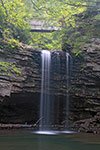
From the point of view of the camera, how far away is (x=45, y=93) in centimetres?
1490

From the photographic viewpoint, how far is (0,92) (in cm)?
1289

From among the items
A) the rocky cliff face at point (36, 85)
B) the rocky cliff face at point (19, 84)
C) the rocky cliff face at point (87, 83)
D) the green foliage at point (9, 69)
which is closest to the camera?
the green foliage at point (9, 69)

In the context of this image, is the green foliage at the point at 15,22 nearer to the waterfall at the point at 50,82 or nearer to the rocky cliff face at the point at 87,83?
the waterfall at the point at 50,82

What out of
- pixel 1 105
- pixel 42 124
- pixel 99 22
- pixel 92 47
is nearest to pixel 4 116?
pixel 1 105

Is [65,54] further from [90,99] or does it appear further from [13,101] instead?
[13,101]

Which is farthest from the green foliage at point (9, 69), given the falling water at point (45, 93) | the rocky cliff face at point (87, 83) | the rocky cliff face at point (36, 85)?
the rocky cliff face at point (87, 83)

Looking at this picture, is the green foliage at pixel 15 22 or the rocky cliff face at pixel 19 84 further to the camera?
the rocky cliff face at pixel 19 84

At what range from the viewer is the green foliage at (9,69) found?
42.6 ft

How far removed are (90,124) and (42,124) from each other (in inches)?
98.7

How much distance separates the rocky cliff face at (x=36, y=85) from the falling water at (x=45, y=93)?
241 mm

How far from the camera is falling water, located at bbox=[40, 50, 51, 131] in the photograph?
1475 centimetres

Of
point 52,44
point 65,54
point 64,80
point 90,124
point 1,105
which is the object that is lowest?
point 90,124

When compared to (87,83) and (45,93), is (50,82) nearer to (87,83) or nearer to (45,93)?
(45,93)

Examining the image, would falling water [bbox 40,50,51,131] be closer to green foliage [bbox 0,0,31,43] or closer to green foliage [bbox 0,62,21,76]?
green foliage [bbox 0,62,21,76]
